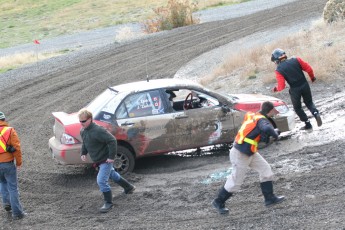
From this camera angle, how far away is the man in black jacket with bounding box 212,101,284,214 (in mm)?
9523

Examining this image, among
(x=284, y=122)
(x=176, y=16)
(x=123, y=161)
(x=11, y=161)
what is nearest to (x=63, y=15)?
(x=176, y=16)

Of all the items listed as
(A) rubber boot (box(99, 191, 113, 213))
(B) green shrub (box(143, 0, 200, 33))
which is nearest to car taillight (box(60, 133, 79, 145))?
(A) rubber boot (box(99, 191, 113, 213))

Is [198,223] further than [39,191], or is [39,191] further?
[39,191]

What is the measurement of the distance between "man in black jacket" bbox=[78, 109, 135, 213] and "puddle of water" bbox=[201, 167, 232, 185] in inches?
66.3

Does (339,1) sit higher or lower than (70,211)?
higher

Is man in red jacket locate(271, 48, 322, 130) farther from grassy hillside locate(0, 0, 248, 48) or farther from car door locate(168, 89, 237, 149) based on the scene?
grassy hillside locate(0, 0, 248, 48)

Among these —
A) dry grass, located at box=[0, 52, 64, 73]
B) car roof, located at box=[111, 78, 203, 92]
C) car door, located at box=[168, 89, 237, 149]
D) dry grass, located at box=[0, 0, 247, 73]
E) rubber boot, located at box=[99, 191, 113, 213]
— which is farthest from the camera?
dry grass, located at box=[0, 0, 247, 73]

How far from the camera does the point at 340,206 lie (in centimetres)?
922

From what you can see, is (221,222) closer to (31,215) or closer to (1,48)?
(31,215)

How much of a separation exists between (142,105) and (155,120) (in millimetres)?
380

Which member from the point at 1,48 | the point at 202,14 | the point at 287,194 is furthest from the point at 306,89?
the point at 1,48

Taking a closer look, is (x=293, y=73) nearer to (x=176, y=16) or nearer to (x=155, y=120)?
(x=155, y=120)

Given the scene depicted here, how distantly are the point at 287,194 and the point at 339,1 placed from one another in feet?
46.7

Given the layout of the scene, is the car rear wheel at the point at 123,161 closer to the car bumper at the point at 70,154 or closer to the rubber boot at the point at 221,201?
the car bumper at the point at 70,154
